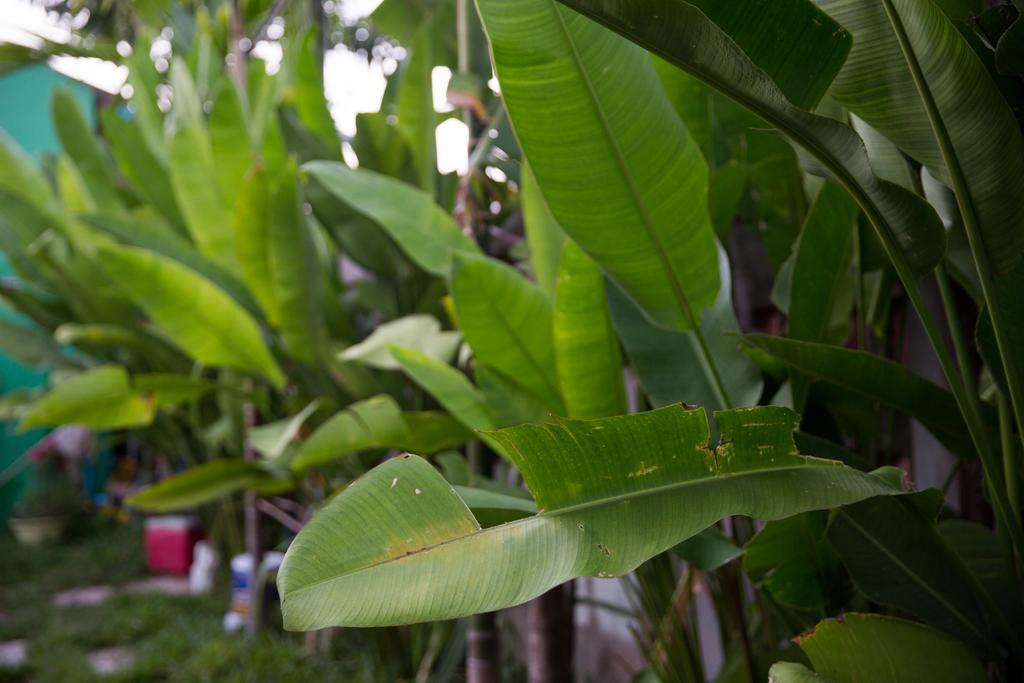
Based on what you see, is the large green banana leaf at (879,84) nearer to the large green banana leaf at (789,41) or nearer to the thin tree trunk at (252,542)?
the large green banana leaf at (789,41)

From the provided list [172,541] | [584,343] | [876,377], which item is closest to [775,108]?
[876,377]

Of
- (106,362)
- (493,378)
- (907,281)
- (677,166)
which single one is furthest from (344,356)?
(106,362)

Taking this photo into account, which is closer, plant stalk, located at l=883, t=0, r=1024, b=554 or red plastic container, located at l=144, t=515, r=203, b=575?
plant stalk, located at l=883, t=0, r=1024, b=554

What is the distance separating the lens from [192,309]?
1.47 meters

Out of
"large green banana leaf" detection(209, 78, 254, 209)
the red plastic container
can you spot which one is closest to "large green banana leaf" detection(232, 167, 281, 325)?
"large green banana leaf" detection(209, 78, 254, 209)

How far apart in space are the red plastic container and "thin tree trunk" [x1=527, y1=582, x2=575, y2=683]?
2.63 meters

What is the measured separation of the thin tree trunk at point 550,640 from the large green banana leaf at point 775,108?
74cm

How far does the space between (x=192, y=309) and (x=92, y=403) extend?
27 cm

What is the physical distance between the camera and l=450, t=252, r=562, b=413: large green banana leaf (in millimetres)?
832

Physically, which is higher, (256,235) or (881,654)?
(256,235)

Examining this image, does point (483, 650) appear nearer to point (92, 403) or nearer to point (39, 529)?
point (92, 403)

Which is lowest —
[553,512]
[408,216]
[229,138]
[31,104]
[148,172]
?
[553,512]

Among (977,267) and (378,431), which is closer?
(977,267)

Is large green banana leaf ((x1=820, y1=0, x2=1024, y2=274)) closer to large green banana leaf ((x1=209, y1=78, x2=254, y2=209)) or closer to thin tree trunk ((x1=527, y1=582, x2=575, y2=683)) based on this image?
thin tree trunk ((x1=527, y1=582, x2=575, y2=683))
